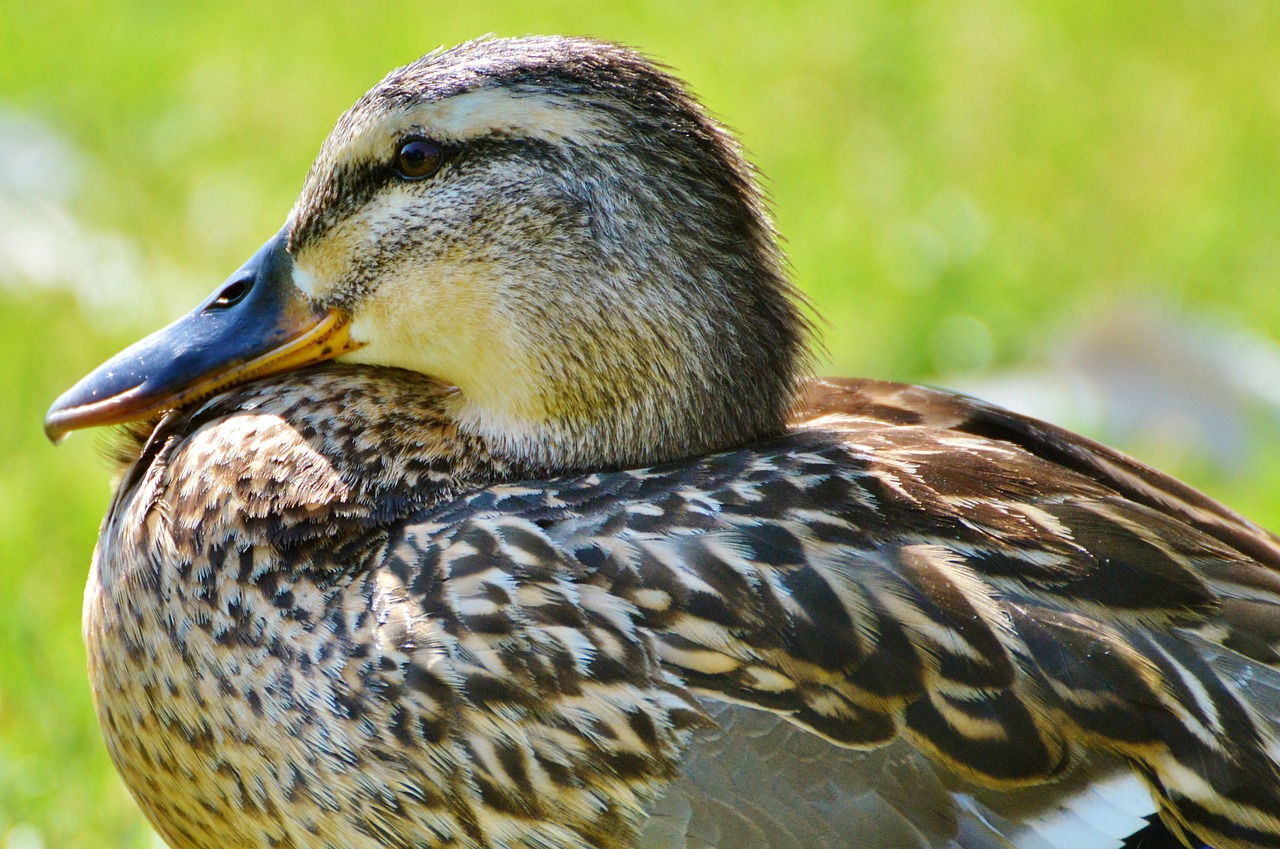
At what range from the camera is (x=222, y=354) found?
264 centimetres

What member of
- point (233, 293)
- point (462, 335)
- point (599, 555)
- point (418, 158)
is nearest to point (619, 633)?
point (599, 555)

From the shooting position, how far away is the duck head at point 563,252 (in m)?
2.46

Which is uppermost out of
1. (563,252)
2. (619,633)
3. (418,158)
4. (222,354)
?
(418,158)

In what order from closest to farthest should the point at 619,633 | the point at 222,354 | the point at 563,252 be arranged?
the point at 619,633 < the point at 563,252 < the point at 222,354

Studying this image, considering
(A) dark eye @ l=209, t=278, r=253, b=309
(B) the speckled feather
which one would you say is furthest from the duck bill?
(B) the speckled feather

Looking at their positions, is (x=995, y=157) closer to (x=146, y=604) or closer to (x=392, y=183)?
(x=392, y=183)

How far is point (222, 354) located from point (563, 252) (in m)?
0.61

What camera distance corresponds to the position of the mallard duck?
2109 millimetres

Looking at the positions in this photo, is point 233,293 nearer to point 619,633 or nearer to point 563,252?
point 563,252

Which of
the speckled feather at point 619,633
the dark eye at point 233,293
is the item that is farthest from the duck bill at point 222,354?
the speckled feather at point 619,633

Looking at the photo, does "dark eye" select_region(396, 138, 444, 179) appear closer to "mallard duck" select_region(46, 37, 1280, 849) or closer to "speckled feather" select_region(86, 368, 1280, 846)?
"mallard duck" select_region(46, 37, 1280, 849)

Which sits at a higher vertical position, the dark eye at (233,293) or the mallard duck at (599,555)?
the dark eye at (233,293)

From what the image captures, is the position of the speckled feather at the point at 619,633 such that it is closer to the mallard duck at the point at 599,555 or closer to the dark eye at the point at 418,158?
the mallard duck at the point at 599,555

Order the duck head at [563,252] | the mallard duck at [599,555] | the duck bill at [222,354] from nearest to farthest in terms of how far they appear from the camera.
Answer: the mallard duck at [599,555], the duck head at [563,252], the duck bill at [222,354]
